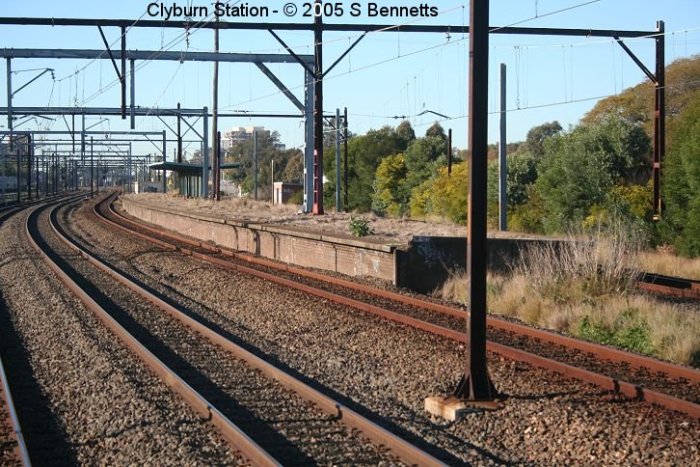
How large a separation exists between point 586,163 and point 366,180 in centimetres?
3438

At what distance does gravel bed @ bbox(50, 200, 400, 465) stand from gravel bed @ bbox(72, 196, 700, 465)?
2.00ft

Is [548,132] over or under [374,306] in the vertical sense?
over

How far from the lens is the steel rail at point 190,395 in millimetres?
7629

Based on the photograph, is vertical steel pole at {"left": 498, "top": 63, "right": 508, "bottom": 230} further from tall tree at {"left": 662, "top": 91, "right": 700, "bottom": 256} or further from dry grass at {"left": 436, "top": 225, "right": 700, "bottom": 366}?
dry grass at {"left": 436, "top": 225, "right": 700, "bottom": 366}

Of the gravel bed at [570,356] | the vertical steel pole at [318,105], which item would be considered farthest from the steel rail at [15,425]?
the vertical steel pole at [318,105]

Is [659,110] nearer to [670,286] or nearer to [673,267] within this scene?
[673,267]

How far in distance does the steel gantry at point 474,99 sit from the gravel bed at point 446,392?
679 millimetres

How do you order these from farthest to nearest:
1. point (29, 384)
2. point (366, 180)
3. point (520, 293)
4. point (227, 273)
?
point (366, 180), point (227, 273), point (520, 293), point (29, 384)

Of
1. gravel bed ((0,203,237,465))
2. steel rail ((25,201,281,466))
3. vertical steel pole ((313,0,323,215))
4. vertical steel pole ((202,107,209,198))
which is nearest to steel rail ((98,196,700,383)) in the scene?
steel rail ((25,201,281,466))

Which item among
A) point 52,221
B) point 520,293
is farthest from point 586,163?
point 52,221

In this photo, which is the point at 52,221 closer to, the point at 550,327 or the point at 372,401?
the point at 550,327

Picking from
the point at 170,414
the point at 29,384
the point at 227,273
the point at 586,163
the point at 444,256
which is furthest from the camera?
the point at 586,163

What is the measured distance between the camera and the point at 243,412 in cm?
927

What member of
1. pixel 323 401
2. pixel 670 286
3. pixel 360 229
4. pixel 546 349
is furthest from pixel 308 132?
pixel 323 401
